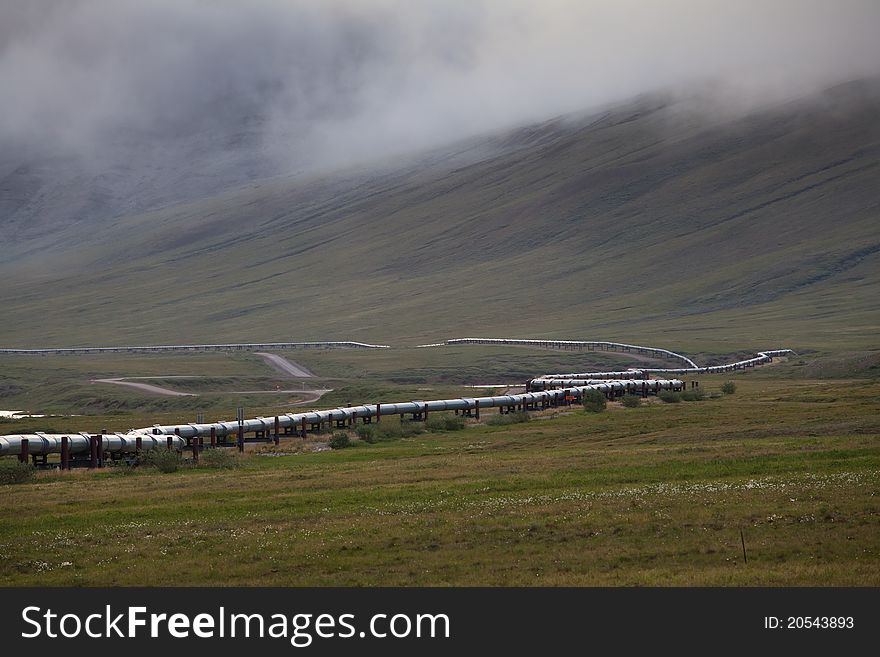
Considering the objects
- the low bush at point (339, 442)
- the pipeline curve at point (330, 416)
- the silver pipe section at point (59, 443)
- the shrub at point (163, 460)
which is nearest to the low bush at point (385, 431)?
the low bush at point (339, 442)

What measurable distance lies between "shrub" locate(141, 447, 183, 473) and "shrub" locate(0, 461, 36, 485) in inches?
220

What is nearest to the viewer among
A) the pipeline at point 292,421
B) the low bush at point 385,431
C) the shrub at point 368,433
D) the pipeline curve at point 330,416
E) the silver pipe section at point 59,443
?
the silver pipe section at point 59,443

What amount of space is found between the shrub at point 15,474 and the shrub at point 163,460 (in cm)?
558

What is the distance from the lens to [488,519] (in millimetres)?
31891

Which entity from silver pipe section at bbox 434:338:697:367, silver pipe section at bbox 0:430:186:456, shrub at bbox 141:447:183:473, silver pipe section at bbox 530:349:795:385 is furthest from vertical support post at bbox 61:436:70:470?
silver pipe section at bbox 434:338:697:367

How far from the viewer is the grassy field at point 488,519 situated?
2633 cm

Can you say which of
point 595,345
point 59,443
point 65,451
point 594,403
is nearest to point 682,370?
point 595,345

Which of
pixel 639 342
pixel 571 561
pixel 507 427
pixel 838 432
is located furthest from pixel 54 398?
pixel 571 561

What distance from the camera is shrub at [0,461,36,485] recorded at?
162 ft

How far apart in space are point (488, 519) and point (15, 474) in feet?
82.4

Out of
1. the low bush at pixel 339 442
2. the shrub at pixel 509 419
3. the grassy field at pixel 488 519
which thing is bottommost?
the grassy field at pixel 488 519

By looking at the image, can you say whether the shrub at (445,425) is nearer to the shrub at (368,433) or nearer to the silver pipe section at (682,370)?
the shrub at (368,433)

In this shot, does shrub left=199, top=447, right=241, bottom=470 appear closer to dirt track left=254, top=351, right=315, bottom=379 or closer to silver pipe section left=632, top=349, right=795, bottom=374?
silver pipe section left=632, top=349, right=795, bottom=374

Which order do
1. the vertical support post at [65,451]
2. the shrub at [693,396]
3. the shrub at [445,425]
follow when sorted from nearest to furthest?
1. the vertical support post at [65,451]
2. the shrub at [445,425]
3. the shrub at [693,396]
